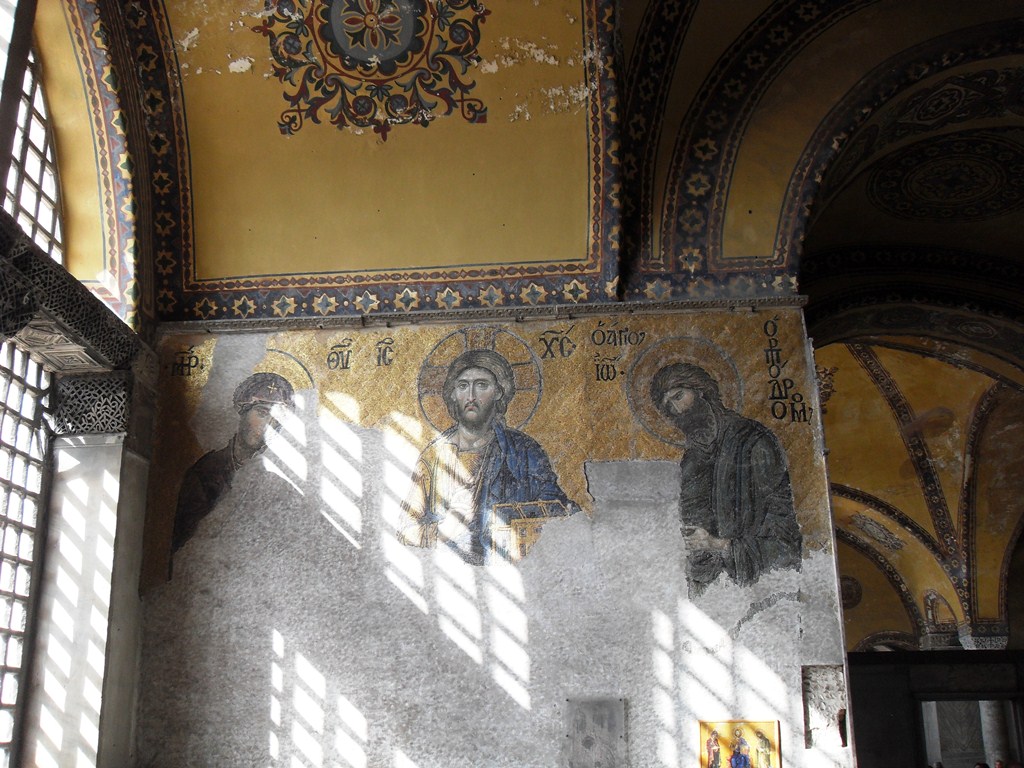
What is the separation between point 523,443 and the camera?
23.0 ft

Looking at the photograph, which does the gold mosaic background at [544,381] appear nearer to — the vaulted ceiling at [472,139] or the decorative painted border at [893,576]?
the vaulted ceiling at [472,139]

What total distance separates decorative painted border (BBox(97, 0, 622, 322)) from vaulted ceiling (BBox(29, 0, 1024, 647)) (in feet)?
0.05

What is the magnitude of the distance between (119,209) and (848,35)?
5.10 m

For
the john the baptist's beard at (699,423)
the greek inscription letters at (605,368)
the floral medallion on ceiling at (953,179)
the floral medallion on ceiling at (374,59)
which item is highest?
the floral medallion on ceiling at (953,179)

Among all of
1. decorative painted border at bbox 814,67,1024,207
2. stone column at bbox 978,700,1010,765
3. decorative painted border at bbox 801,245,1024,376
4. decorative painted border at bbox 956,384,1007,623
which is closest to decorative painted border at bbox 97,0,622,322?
decorative painted border at bbox 814,67,1024,207

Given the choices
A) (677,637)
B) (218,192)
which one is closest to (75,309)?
(218,192)

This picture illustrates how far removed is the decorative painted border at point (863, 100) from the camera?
7211 millimetres

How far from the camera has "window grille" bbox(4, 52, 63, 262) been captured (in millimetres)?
6550

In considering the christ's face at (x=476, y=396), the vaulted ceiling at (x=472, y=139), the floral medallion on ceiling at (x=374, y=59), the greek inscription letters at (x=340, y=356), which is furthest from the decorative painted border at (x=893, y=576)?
the floral medallion on ceiling at (x=374, y=59)

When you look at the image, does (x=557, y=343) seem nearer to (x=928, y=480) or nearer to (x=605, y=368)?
Answer: (x=605, y=368)

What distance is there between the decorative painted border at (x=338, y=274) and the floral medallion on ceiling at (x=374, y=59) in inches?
29.9

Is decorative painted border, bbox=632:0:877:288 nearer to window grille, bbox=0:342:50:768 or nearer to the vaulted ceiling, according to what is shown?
the vaulted ceiling

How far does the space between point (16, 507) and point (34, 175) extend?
6.97 ft

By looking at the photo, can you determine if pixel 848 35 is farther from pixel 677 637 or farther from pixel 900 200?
pixel 677 637
